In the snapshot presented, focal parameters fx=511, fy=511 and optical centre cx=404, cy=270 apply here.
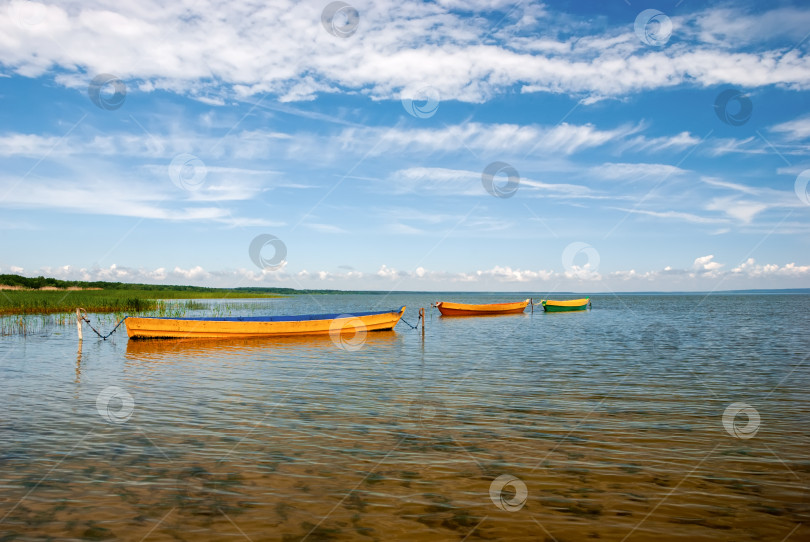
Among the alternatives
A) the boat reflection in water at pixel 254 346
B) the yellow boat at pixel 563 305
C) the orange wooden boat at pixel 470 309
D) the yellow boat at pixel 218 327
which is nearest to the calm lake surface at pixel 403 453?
the boat reflection in water at pixel 254 346

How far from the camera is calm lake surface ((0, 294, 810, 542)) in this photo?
6062 millimetres

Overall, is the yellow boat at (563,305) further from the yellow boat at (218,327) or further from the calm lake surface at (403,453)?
the calm lake surface at (403,453)

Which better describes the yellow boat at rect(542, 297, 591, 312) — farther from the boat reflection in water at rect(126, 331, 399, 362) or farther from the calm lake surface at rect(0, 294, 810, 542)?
the calm lake surface at rect(0, 294, 810, 542)

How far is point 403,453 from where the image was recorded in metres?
8.60

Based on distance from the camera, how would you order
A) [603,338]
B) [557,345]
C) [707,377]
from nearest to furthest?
[707,377]
[557,345]
[603,338]

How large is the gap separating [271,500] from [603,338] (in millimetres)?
27954

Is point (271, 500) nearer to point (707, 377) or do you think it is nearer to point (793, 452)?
point (793, 452)

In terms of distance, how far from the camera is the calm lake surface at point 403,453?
606 cm

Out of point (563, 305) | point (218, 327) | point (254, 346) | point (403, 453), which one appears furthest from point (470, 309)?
point (403, 453)

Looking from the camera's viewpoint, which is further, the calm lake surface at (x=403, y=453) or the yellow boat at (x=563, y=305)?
the yellow boat at (x=563, y=305)

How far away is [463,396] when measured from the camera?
13500 millimetres

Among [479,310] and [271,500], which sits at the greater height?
[479,310]

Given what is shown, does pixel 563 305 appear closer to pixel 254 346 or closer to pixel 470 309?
pixel 470 309

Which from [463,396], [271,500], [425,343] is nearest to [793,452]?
[463,396]
